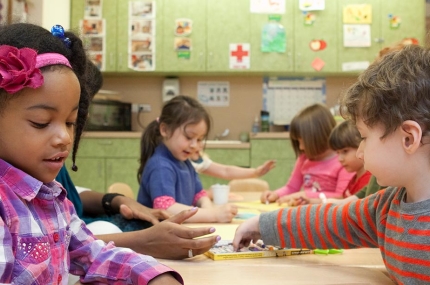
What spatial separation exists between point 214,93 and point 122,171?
1.26m

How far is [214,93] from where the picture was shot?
5.09m

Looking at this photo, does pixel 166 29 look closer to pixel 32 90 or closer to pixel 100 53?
pixel 100 53

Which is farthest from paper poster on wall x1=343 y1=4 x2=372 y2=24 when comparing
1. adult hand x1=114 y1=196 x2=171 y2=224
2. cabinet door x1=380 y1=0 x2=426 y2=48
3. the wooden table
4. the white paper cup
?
the wooden table

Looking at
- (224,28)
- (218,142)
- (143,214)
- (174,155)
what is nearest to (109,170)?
(218,142)

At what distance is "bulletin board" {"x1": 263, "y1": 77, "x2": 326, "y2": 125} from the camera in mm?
5031

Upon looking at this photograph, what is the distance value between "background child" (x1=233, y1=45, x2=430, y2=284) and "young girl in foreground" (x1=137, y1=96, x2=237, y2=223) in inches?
38.7

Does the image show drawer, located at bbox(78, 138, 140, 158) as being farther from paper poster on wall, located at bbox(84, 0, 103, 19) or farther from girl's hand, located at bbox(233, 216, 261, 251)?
girl's hand, located at bbox(233, 216, 261, 251)

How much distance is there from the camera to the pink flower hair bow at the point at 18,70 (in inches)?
26.5

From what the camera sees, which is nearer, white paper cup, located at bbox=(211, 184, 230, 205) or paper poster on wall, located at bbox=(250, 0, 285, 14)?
white paper cup, located at bbox=(211, 184, 230, 205)

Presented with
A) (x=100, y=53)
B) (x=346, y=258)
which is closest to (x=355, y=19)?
(x=100, y=53)

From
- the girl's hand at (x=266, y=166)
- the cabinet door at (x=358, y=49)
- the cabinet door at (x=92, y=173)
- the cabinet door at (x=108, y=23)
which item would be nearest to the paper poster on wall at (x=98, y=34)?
the cabinet door at (x=108, y=23)

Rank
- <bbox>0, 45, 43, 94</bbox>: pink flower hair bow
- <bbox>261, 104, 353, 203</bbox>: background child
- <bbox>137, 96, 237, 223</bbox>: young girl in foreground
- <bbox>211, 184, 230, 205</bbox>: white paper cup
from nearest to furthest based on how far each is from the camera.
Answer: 1. <bbox>0, 45, 43, 94</bbox>: pink flower hair bow
2. <bbox>137, 96, 237, 223</bbox>: young girl in foreground
3. <bbox>211, 184, 230, 205</bbox>: white paper cup
4. <bbox>261, 104, 353, 203</bbox>: background child

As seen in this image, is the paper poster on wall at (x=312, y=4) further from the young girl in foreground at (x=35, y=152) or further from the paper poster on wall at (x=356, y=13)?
the young girl in foreground at (x=35, y=152)

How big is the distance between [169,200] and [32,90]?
1090mm
